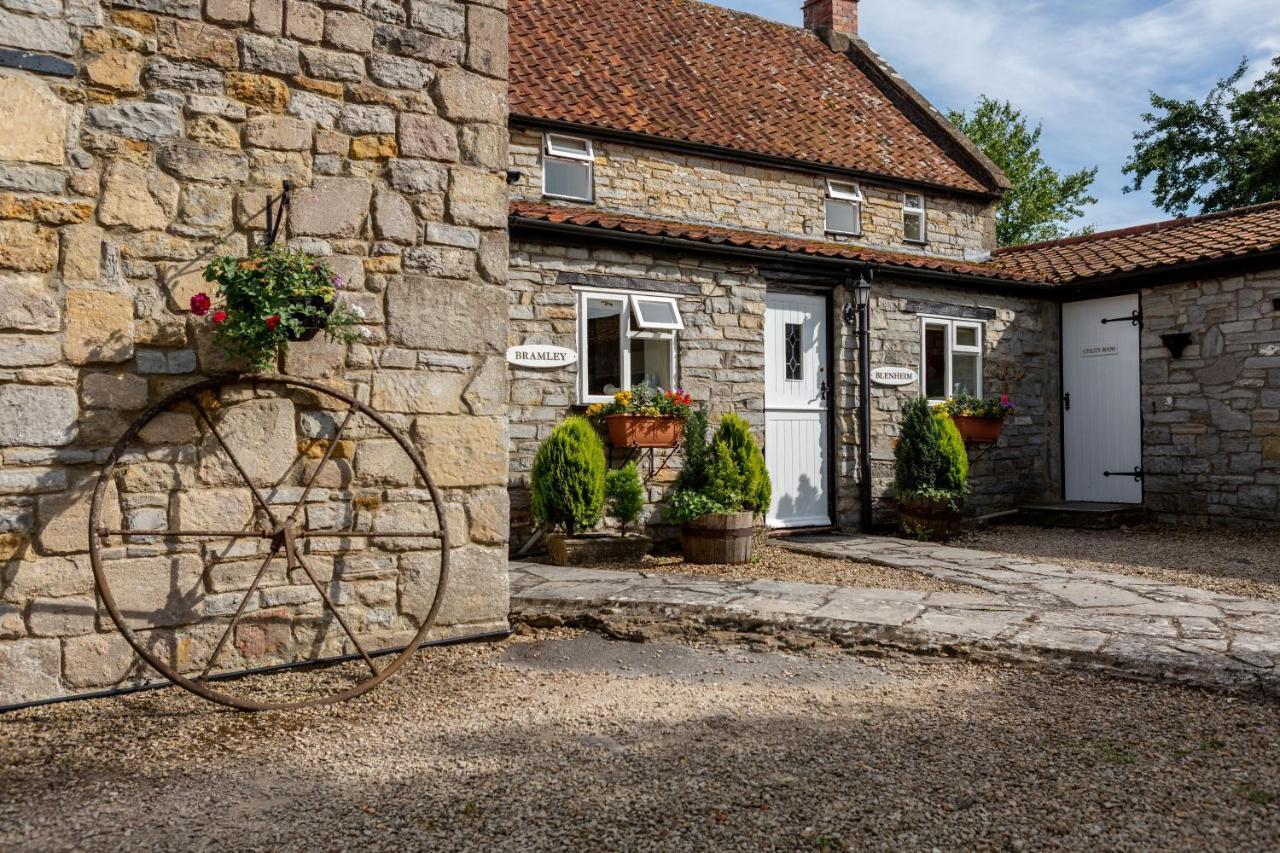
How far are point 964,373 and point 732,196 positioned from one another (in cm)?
331

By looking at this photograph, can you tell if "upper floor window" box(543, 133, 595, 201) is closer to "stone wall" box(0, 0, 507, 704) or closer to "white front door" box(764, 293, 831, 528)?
"white front door" box(764, 293, 831, 528)

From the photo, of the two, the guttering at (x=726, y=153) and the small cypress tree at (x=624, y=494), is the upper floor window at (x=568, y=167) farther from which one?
the small cypress tree at (x=624, y=494)

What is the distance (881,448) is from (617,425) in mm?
3224

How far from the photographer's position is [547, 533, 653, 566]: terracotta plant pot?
749 cm

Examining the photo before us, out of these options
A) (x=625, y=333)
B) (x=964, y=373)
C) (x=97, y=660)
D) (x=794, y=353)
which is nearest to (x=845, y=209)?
(x=964, y=373)

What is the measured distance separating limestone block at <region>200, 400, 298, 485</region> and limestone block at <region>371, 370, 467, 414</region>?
0.44m

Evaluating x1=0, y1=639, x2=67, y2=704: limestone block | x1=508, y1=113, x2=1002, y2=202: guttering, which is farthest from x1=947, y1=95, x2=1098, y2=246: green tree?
x1=0, y1=639, x2=67, y2=704: limestone block

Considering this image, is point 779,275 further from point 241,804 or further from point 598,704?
point 241,804

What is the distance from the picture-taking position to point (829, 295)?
32.4ft

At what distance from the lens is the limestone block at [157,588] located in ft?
13.5

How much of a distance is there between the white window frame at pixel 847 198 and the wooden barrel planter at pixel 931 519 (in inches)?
Answer: 155

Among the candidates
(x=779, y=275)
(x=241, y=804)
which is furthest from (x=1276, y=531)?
(x=241, y=804)

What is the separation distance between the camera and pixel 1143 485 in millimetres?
10562

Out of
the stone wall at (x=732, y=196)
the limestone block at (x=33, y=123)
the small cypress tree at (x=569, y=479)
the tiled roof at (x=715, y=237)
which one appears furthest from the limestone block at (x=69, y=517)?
the stone wall at (x=732, y=196)
